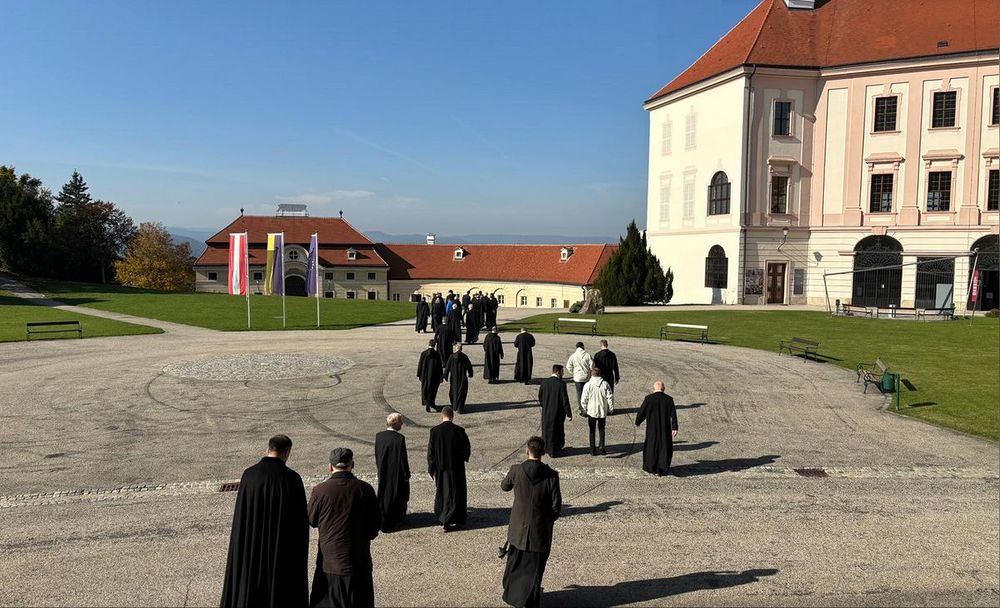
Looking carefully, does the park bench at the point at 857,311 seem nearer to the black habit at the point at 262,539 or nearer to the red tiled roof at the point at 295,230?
the black habit at the point at 262,539

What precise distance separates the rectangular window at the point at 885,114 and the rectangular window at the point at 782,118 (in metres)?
4.93

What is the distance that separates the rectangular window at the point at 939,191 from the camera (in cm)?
3925

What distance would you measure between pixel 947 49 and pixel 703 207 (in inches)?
633

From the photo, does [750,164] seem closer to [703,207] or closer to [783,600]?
[703,207]

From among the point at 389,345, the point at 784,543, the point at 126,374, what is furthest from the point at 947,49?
the point at 126,374

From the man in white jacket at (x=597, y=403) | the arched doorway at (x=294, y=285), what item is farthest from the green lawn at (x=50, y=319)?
the arched doorway at (x=294, y=285)

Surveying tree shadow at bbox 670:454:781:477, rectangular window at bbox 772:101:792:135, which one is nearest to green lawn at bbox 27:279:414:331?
tree shadow at bbox 670:454:781:477

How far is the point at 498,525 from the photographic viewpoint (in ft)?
29.2

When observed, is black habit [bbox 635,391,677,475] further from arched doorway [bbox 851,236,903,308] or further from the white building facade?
arched doorway [bbox 851,236,903,308]

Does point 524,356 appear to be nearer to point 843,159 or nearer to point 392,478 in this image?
point 392,478

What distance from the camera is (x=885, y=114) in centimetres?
4038

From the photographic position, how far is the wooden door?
42.4 metres

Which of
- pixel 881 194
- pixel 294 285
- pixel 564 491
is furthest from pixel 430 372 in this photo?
pixel 294 285

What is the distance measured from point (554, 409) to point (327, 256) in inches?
2595
